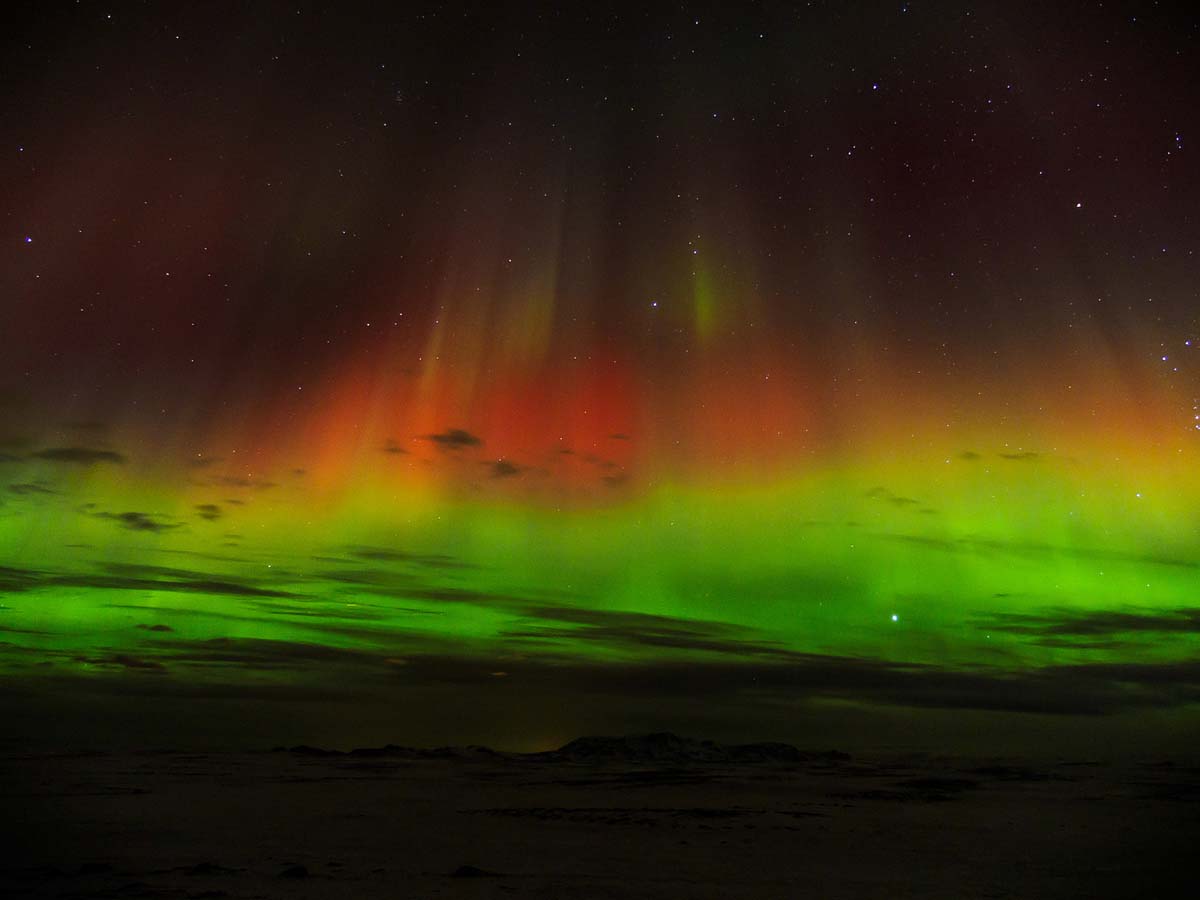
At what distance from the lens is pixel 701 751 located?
81.1m

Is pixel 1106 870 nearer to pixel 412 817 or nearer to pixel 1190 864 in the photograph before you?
pixel 1190 864

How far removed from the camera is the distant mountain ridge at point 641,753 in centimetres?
7388

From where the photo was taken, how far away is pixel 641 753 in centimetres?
8012

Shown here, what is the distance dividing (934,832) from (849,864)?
8.49 meters

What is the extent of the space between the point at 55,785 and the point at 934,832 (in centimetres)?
3909

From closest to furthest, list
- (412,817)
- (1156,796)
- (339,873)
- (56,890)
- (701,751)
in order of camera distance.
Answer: (56,890) < (339,873) < (412,817) < (1156,796) < (701,751)

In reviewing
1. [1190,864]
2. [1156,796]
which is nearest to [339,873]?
[1190,864]

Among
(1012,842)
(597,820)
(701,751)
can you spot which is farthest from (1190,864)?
(701,751)

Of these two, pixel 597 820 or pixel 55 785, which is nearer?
pixel 597 820

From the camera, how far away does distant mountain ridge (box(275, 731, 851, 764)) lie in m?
73.9

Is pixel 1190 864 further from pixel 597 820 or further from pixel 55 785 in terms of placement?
pixel 55 785

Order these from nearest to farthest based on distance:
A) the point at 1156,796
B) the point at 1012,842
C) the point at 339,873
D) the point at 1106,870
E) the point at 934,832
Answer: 1. the point at 339,873
2. the point at 1106,870
3. the point at 1012,842
4. the point at 934,832
5. the point at 1156,796

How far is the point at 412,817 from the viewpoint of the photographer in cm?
3241

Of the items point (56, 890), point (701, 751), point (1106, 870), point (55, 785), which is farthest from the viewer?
point (701, 751)
